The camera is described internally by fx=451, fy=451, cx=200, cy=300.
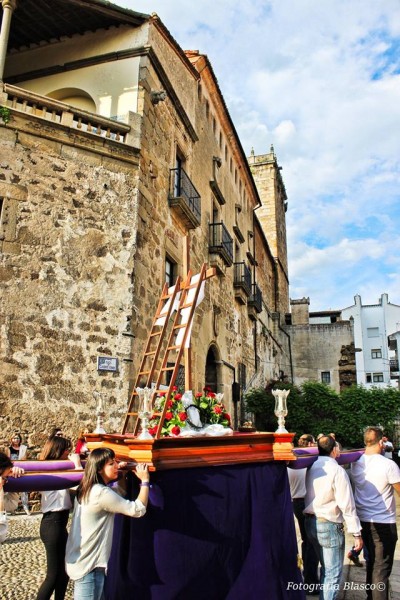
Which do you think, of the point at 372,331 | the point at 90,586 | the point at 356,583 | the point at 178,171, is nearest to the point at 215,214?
the point at 178,171

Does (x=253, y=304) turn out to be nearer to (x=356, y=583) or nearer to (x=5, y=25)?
(x=5, y=25)

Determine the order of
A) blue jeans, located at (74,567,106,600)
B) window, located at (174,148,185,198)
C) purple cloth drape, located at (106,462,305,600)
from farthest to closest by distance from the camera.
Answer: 1. window, located at (174,148,185,198)
2. purple cloth drape, located at (106,462,305,600)
3. blue jeans, located at (74,567,106,600)

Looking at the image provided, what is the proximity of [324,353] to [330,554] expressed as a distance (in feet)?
99.5

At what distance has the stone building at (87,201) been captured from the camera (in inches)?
313

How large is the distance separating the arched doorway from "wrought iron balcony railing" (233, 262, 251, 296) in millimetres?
3774

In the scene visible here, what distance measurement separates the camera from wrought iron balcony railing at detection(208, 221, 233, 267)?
14.9 m

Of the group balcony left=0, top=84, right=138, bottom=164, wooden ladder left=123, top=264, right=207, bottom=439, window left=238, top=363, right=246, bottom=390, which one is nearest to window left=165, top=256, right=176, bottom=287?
balcony left=0, top=84, right=138, bottom=164

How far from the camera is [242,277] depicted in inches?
742

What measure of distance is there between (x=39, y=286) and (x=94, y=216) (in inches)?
71.5

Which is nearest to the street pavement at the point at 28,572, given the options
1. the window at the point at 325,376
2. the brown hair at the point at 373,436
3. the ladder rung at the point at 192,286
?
the brown hair at the point at 373,436

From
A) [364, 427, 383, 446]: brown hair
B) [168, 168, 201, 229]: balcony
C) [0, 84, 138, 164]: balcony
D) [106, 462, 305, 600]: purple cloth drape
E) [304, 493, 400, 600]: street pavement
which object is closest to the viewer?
[106, 462, 305, 600]: purple cloth drape

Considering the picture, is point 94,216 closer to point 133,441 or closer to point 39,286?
point 39,286

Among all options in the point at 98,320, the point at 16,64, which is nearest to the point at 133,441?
the point at 98,320

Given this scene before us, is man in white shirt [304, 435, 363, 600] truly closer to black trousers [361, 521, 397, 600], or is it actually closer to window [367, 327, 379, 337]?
black trousers [361, 521, 397, 600]
